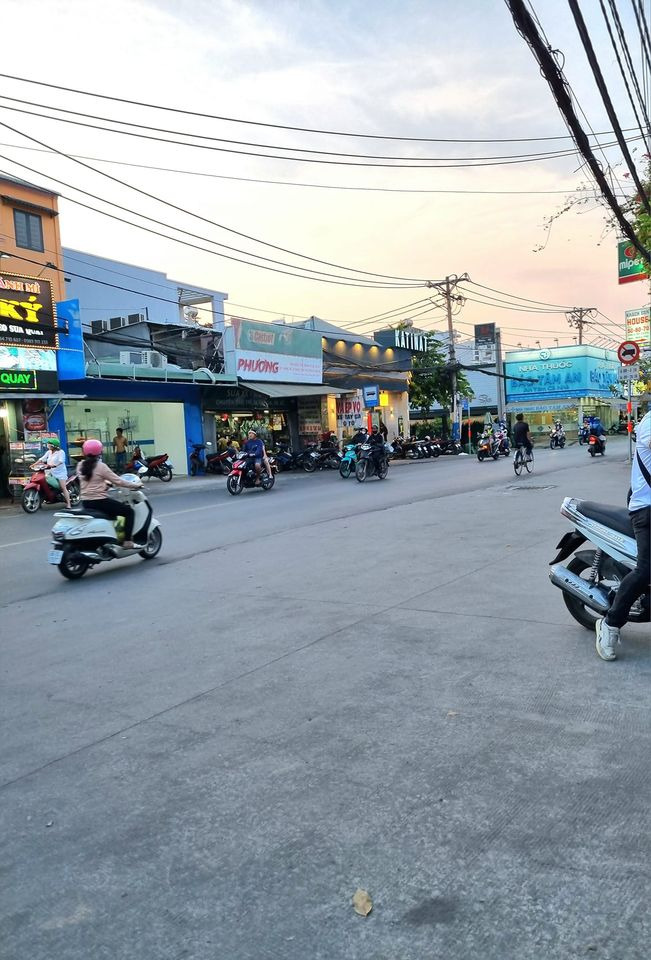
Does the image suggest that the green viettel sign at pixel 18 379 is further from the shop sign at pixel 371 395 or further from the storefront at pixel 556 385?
the storefront at pixel 556 385

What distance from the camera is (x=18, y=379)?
766 inches

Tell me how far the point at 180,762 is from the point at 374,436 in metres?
18.6

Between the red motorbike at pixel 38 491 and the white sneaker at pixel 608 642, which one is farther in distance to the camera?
the red motorbike at pixel 38 491

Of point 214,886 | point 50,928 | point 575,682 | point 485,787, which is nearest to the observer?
point 50,928

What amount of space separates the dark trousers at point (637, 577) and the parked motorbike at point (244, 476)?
14.1 metres

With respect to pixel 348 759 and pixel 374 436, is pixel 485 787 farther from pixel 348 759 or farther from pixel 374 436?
pixel 374 436

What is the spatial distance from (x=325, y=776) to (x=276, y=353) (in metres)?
27.5

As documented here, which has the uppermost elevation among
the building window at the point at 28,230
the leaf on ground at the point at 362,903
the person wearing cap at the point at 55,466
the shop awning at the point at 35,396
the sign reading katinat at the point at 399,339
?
the building window at the point at 28,230

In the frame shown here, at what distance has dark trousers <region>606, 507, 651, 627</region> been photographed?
4.43 meters

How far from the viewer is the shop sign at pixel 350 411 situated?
33.6 m

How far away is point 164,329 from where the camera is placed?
26.6 meters

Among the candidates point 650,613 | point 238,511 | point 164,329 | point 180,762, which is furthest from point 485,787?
point 164,329

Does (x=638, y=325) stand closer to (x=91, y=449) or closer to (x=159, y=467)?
(x=159, y=467)

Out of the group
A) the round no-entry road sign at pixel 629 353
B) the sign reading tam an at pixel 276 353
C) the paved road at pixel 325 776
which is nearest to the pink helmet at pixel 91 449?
the paved road at pixel 325 776
